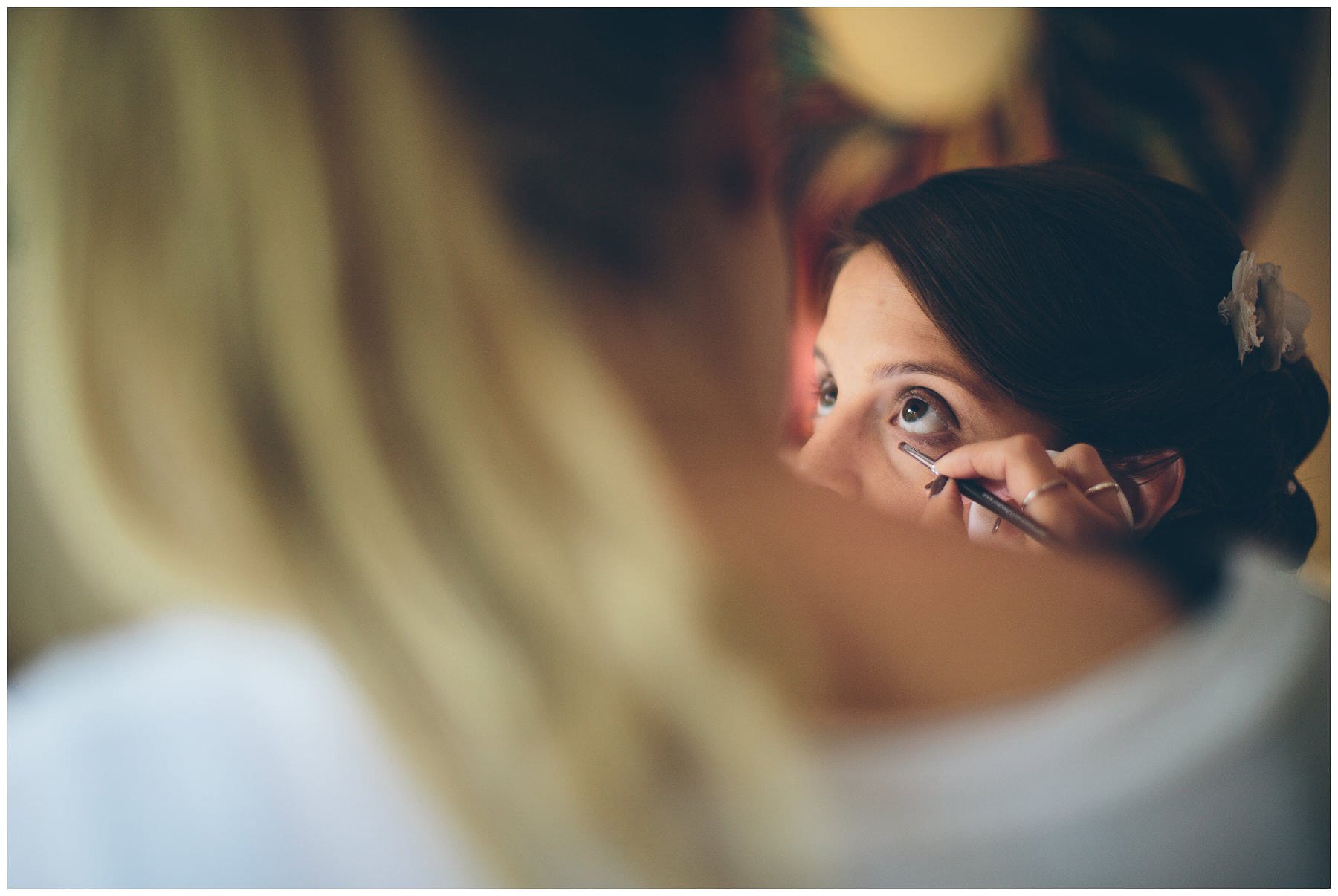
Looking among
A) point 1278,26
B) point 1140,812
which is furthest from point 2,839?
point 1278,26

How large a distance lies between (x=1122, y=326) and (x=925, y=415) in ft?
0.67

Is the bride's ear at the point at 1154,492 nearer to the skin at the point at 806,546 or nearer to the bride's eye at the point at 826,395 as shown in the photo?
the skin at the point at 806,546

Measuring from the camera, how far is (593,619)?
0.85 metres

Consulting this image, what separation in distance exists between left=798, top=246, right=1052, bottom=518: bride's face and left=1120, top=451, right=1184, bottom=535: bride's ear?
99 mm

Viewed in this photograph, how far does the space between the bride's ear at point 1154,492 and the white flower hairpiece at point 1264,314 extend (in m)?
0.13

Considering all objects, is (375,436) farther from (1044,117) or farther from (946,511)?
(1044,117)

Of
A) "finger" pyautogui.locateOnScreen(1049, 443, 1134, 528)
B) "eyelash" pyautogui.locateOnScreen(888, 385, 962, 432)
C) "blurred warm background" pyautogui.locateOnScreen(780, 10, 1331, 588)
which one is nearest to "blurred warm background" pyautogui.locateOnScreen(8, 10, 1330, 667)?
"blurred warm background" pyautogui.locateOnScreen(780, 10, 1331, 588)

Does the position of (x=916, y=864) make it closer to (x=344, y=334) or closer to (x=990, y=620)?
(x=990, y=620)

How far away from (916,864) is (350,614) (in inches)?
23.7

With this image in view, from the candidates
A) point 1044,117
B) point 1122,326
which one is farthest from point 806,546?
point 1044,117

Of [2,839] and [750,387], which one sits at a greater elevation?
[750,387]

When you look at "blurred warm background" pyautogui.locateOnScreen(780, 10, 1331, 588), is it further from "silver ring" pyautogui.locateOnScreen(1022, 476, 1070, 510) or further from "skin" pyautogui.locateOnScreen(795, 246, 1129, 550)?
"silver ring" pyautogui.locateOnScreen(1022, 476, 1070, 510)

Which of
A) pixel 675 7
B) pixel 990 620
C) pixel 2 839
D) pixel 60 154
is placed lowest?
pixel 2 839

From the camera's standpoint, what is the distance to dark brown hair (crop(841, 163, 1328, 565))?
821mm
